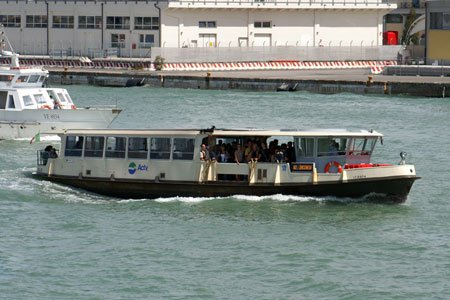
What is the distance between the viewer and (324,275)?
1003 inches

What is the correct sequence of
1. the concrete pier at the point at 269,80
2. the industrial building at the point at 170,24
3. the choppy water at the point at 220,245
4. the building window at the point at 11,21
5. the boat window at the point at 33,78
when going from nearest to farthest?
the choppy water at the point at 220,245 → the boat window at the point at 33,78 → the concrete pier at the point at 269,80 → the industrial building at the point at 170,24 → the building window at the point at 11,21

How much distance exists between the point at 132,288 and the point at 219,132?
991 cm

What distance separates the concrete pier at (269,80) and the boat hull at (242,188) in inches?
1463

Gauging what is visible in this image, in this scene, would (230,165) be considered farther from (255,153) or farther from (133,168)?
(133,168)

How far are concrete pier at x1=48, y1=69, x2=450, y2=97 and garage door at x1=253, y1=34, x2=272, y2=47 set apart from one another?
30.0ft

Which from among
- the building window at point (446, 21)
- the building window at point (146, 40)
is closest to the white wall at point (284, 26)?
the building window at point (146, 40)

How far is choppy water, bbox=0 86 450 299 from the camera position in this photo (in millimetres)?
24625

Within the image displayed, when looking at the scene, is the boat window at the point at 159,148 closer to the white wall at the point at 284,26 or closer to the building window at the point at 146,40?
the white wall at the point at 284,26

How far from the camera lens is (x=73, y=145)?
35.1 metres

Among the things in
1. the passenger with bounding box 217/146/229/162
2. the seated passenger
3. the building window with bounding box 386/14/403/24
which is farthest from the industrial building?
the seated passenger

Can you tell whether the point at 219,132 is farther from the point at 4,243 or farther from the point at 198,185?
the point at 4,243

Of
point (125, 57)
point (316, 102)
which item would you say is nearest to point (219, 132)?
point (316, 102)

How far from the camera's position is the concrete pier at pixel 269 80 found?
69.9 m

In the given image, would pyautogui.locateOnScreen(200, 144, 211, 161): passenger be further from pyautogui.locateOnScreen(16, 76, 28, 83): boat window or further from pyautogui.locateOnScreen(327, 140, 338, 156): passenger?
pyautogui.locateOnScreen(16, 76, 28, 83): boat window
